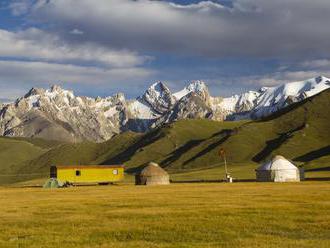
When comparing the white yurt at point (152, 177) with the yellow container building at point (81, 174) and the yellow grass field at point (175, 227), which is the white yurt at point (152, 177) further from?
the yellow grass field at point (175, 227)

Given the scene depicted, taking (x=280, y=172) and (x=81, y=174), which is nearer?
(x=280, y=172)

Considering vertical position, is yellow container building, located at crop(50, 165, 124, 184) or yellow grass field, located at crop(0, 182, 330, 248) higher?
yellow container building, located at crop(50, 165, 124, 184)

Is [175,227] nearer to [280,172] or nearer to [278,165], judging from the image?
[280,172]

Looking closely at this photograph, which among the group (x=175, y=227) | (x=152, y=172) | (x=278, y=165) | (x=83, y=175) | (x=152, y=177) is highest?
(x=278, y=165)

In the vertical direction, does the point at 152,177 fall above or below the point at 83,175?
below

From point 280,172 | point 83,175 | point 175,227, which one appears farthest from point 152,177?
point 175,227

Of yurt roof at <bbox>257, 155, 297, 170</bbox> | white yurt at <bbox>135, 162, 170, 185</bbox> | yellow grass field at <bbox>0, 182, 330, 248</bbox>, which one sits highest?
yurt roof at <bbox>257, 155, 297, 170</bbox>

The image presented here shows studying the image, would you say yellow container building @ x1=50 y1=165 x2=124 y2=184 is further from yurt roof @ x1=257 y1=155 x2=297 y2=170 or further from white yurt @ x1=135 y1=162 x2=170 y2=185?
yurt roof @ x1=257 y1=155 x2=297 y2=170

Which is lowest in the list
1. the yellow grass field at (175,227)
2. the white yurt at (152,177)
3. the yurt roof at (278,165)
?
the yellow grass field at (175,227)

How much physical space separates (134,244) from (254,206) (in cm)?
2015

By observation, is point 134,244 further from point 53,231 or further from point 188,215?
point 188,215

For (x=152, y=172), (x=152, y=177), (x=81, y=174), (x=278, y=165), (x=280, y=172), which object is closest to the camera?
(x=280, y=172)

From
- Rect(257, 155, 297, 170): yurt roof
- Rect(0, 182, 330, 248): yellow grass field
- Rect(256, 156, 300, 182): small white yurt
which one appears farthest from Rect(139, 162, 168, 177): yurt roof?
Rect(0, 182, 330, 248): yellow grass field

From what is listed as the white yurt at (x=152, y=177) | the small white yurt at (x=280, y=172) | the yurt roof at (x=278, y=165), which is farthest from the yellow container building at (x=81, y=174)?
the yurt roof at (x=278, y=165)
